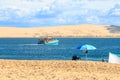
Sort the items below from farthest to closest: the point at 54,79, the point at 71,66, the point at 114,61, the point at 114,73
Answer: the point at 114,61 → the point at 71,66 → the point at 114,73 → the point at 54,79

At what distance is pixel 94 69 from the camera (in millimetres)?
25609

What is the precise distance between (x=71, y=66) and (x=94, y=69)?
5.36 ft

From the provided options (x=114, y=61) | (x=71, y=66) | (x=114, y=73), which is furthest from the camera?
(x=114, y=61)

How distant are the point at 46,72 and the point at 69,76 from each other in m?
1.83

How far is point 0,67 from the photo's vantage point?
25453 millimetres

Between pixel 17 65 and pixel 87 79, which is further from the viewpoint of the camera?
pixel 17 65

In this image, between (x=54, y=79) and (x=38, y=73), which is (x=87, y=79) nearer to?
(x=54, y=79)

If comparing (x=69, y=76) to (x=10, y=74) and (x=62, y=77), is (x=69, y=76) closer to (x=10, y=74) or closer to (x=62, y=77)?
(x=62, y=77)

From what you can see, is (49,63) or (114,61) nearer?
(49,63)

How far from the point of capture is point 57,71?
2400cm

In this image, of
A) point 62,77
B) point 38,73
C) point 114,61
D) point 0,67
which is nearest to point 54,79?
point 62,77

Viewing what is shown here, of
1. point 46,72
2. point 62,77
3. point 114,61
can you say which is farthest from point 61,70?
point 114,61

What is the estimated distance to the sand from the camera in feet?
70.4

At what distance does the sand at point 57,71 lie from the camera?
70.4 feet
